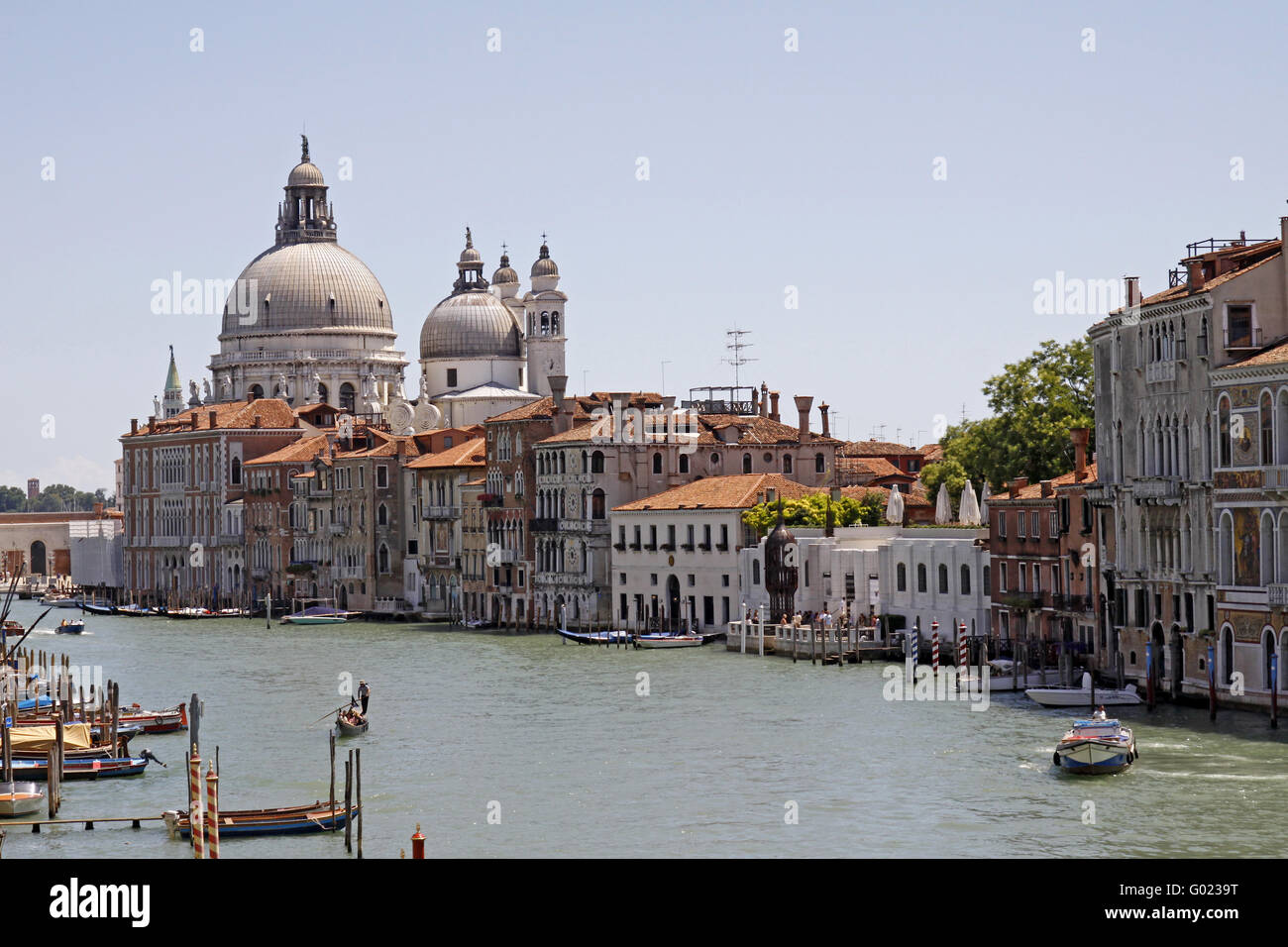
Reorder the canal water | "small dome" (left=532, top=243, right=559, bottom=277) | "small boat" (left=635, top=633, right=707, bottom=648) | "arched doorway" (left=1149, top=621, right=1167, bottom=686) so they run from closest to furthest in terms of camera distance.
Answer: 1. the canal water
2. "arched doorway" (left=1149, top=621, right=1167, bottom=686)
3. "small boat" (left=635, top=633, right=707, bottom=648)
4. "small dome" (left=532, top=243, right=559, bottom=277)

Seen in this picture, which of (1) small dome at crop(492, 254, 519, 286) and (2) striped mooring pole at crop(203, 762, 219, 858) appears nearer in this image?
(2) striped mooring pole at crop(203, 762, 219, 858)

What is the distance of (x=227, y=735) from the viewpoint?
30.4 m

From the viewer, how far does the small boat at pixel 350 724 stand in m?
29.9

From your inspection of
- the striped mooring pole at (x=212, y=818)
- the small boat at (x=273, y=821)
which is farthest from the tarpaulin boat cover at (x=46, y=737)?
the striped mooring pole at (x=212, y=818)

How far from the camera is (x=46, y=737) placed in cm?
2747

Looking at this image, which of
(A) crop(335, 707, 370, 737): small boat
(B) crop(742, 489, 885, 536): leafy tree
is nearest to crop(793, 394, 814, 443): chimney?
(B) crop(742, 489, 885, 536): leafy tree

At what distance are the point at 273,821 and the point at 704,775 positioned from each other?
5.70 meters

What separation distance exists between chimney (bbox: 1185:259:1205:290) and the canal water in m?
5.85

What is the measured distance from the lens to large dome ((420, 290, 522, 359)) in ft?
270

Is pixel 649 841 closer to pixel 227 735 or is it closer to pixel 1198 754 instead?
pixel 1198 754

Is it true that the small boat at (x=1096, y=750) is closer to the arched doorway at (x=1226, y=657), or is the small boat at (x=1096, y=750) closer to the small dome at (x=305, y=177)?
the arched doorway at (x=1226, y=657)

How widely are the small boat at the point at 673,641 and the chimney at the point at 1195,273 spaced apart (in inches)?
764

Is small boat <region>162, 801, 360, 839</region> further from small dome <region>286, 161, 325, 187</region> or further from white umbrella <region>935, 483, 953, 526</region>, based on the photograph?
small dome <region>286, 161, 325, 187</region>
